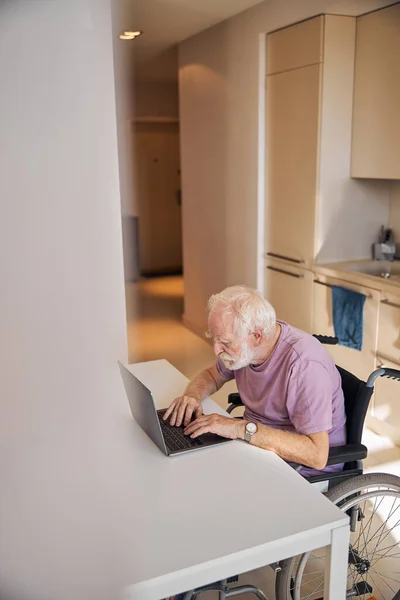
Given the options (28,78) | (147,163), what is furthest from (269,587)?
(147,163)

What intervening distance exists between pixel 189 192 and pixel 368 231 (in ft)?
5.16

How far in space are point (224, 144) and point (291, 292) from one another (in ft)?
3.64

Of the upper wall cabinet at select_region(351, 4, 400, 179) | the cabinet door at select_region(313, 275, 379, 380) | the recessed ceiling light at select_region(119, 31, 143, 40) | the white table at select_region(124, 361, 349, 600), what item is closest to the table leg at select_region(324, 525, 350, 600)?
the white table at select_region(124, 361, 349, 600)

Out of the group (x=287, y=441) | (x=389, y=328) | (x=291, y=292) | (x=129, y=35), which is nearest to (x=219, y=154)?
(x=129, y=35)

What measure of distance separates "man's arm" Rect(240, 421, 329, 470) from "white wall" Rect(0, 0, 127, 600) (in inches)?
14.9

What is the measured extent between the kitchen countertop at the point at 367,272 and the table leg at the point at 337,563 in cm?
157

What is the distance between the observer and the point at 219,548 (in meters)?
1.04

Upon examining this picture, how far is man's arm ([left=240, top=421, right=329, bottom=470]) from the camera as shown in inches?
55.2

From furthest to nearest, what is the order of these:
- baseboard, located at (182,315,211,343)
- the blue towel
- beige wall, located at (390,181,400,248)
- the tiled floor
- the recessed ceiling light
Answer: baseboard, located at (182,315,211,343) → the recessed ceiling light → beige wall, located at (390,181,400,248) → the blue towel → the tiled floor

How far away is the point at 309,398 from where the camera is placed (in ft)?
4.74

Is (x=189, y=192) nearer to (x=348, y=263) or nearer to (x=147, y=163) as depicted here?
(x=348, y=263)

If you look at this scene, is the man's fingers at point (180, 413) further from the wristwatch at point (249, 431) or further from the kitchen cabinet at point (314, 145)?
the kitchen cabinet at point (314, 145)

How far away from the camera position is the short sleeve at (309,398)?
1423 mm

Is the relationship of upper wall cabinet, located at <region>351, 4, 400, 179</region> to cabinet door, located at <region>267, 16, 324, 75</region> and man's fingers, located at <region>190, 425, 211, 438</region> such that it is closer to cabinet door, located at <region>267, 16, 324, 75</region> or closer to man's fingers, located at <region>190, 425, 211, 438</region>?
cabinet door, located at <region>267, 16, 324, 75</region>
